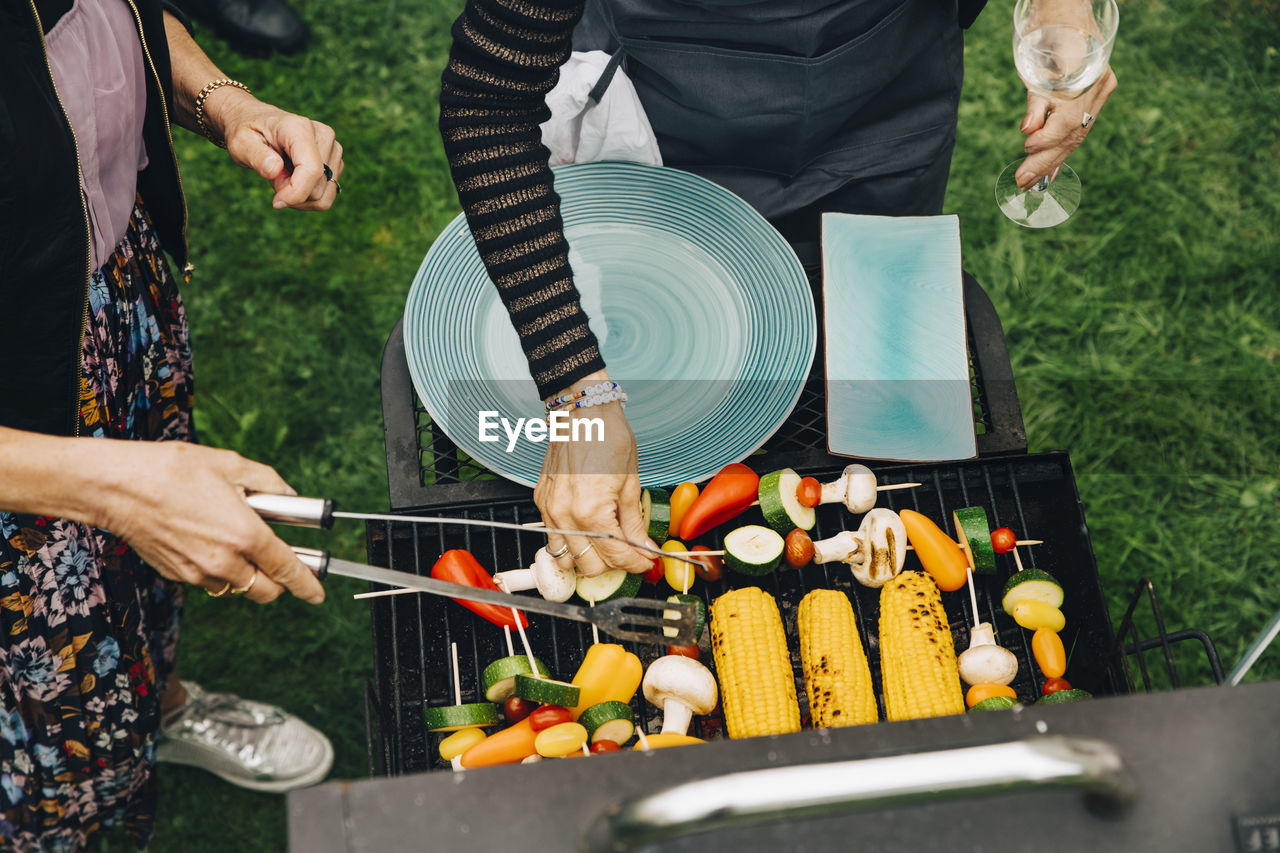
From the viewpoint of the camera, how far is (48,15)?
1.54 m

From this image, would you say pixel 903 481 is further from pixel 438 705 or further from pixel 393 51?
pixel 393 51

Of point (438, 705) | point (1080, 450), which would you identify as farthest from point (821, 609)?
point (1080, 450)

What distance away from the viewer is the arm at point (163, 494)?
1402 mm

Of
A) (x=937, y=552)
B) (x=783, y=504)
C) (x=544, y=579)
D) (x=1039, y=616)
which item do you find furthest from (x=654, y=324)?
(x=1039, y=616)

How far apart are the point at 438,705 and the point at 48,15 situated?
1.30 m

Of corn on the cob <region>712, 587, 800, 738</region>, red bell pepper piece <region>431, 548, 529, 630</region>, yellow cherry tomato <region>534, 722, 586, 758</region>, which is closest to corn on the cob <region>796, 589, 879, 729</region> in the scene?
corn on the cob <region>712, 587, 800, 738</region>

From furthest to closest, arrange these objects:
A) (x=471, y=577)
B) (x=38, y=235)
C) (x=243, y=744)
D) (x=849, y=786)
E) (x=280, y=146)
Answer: (x=243, y=744) < (x=280, y=146) < (x=471, y=577) < (x=38, y=235) < (x=849, y=786)

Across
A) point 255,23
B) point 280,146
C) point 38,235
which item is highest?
point 255,23

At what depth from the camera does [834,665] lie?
167cm

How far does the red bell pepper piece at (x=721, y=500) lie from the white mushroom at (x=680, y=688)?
248 mm

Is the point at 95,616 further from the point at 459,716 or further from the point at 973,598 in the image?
the point at 973,598

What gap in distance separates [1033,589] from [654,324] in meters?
0.87

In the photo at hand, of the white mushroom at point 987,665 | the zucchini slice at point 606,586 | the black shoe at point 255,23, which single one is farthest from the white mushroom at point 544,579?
the black shoe at point 255,23

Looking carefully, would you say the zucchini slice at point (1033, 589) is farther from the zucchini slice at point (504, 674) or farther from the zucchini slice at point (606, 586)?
the zucchini slice at point (504, 674)
